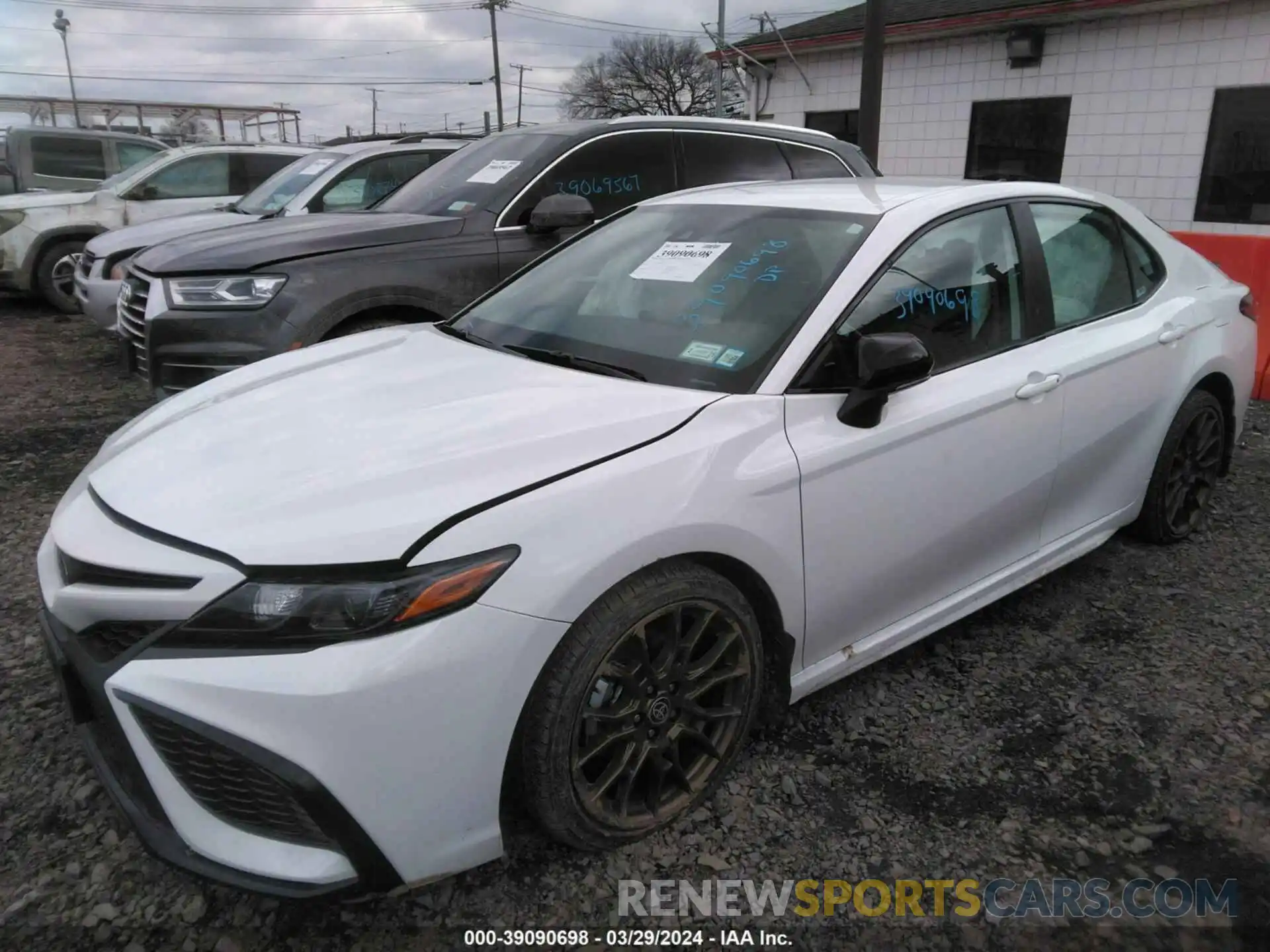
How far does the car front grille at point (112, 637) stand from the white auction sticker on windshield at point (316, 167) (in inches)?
255

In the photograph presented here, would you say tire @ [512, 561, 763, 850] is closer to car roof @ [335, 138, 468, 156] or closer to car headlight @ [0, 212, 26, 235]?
car roof @ [335, 138, 468, 156]

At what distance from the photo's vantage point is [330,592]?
70.4 inches

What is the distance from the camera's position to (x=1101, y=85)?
33.0 ft

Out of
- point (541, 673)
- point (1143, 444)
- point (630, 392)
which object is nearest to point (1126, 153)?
point (1143, 444)

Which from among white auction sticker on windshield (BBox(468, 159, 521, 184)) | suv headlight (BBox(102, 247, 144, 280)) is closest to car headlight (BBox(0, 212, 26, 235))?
suv headlight (BBox(102, 247, 144, 280))

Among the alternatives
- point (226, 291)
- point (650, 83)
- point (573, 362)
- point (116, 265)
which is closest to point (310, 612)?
point (573, 362)

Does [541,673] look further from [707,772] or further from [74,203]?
[74,203]

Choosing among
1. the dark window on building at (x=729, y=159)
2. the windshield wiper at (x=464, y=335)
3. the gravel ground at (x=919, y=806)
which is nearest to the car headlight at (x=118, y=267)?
the gravel ground at (x=919, y=806)

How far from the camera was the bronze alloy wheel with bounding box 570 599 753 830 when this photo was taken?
6.93ft

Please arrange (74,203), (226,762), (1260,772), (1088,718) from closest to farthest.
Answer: (226,762) → (1260,772) → (1088,718) → (74,203)

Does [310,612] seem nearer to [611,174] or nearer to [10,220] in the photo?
[611,174]

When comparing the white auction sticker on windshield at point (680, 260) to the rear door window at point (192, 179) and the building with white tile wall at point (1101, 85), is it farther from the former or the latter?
the building with white tile wall at point (1101, 85)

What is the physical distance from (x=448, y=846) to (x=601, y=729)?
42cm

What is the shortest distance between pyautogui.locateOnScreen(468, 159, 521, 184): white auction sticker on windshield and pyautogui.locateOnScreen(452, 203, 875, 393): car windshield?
2.02 meters
